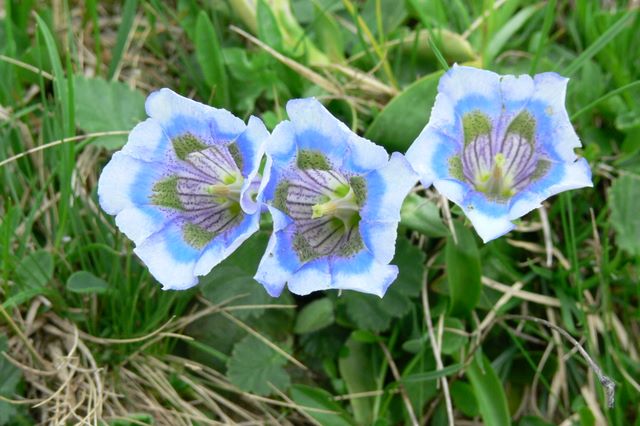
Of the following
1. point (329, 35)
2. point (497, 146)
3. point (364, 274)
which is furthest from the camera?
point (329, 35)

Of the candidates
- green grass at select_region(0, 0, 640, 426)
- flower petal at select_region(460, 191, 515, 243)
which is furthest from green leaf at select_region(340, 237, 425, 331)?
flower petal at select_region(460, 191, 515, 243)

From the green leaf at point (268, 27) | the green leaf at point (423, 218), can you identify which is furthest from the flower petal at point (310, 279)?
the green leaf at point (268, 27)

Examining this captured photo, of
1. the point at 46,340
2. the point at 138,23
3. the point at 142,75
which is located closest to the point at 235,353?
the point at 46,340

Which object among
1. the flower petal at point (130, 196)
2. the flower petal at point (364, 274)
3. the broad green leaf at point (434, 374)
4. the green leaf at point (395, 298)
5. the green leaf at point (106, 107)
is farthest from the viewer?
the green leaf at point (106, 107)

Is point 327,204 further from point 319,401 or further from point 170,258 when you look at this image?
point 319,401

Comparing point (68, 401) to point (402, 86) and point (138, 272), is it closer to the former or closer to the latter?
point (138, 272)

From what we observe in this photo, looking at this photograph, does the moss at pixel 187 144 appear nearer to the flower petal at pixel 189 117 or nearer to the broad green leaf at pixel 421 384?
the flower petal at pixel 189 117

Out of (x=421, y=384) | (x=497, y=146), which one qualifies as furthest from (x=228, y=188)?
(x=421, y=384)

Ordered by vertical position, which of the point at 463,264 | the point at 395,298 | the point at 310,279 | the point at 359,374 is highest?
the point at 310,279
